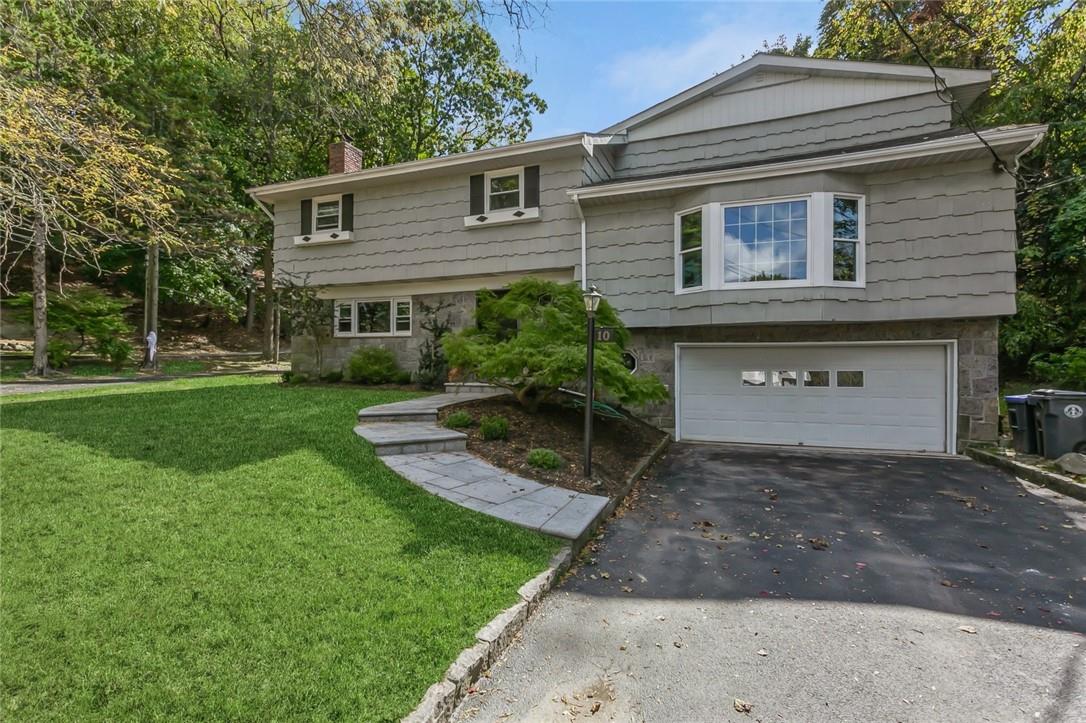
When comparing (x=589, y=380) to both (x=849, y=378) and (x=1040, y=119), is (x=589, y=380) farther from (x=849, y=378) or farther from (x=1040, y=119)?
(x=1040, y=119)

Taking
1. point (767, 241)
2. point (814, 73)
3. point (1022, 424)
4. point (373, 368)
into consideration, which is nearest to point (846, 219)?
point (767, 241)

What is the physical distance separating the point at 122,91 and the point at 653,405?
1768 centimetres

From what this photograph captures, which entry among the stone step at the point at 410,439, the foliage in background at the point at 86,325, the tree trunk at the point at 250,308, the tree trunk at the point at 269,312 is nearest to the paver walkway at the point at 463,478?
the stone step at the point at 410,439

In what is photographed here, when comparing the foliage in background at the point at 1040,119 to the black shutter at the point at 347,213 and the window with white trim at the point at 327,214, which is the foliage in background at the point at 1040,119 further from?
the window with white trim at the point at 327,214

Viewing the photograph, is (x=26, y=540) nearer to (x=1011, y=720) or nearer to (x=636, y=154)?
(x=1011, y=720)

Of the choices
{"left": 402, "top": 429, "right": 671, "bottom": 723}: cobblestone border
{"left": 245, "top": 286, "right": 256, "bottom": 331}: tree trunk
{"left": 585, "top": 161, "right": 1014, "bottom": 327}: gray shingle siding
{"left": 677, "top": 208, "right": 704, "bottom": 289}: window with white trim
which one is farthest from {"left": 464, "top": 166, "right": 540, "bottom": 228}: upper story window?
{"left": 245, "top": 286, "right": 256, "bottom": 331}: tree trunk

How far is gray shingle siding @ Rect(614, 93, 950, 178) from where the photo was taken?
28.3ft

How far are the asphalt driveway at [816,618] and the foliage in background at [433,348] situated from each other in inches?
259

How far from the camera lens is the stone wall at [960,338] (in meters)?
7.32

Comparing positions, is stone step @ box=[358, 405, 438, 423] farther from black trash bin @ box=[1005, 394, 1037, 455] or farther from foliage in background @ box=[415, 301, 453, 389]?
black trash bin @ box=[1005, 394, 1037, 455]

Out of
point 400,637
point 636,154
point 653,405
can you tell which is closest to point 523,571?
point 400,637

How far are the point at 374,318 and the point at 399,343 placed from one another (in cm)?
106

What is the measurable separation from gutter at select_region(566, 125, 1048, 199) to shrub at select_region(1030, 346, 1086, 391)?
4.14 metres

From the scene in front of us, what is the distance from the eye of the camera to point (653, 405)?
9.14 m
